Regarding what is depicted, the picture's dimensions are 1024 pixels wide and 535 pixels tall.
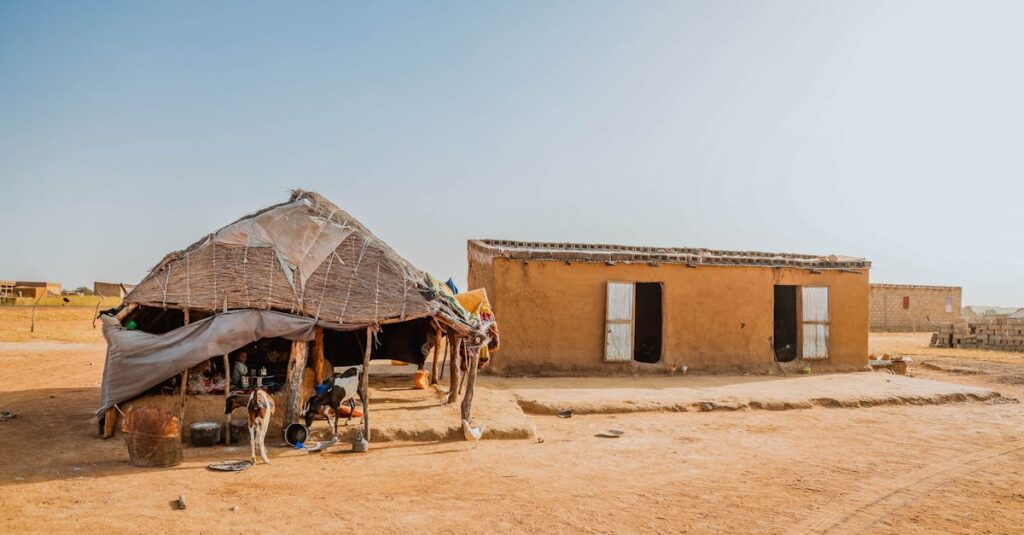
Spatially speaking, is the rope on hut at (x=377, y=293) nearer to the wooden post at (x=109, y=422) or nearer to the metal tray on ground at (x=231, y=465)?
the metal tray on ground at (x=231, y=465)

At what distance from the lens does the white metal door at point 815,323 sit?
16.8 meters

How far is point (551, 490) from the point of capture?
23.3 feet

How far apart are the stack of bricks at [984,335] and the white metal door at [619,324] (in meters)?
17.9

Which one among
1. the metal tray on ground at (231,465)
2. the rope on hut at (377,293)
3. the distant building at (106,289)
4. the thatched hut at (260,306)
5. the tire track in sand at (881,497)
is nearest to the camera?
the tire track in sand at (881,497)

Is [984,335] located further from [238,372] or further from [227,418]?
[227,418]

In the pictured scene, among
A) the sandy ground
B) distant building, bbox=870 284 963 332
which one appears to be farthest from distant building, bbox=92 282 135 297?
distant building, bbox=870 284 963 332

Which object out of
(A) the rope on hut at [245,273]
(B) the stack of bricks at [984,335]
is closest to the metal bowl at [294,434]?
(A) the rope on hut at [245,273]

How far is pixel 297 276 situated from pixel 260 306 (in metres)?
0.71

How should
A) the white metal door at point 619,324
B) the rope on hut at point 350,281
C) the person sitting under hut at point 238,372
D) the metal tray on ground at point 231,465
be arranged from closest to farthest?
the metal tray on ground at point 231,465
the rope on hut at point 350,281
the person sitting under hut at point 238,372
the white metal door at point 619,324

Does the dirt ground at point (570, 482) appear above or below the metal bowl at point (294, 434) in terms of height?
below

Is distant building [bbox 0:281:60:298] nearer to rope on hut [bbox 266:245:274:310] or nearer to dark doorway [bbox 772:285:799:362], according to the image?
rope on hut [bbox 266:245:274:310]

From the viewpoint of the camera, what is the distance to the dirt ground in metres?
6.11

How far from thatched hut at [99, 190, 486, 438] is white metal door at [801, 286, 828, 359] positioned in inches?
396

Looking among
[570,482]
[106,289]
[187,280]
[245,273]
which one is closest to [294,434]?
[245,273]
